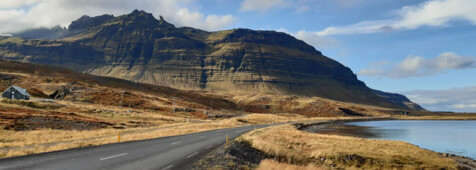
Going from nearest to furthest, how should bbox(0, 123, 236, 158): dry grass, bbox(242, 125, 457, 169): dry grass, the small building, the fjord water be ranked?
bbox(0, 123, 236, 158): dry grass, bbox(242, 125, 457, 169): dry grass, the fjord water, the small building

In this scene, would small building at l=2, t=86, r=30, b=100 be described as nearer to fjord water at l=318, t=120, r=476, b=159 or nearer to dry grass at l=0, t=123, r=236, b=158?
dry grass at l=0, t=123, r=236, b=158

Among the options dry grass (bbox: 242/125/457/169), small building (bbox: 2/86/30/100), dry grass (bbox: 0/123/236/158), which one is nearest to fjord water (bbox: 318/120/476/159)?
dry grass (bbox: 242/125/457/169)

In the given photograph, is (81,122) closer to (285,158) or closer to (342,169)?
(285,158)

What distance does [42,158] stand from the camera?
17.3 m

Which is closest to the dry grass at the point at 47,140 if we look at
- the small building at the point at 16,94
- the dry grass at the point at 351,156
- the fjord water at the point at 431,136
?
the dry grass at the point at 351,156

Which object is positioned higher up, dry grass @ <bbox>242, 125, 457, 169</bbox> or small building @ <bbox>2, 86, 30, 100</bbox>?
small building @ <bbox>2, 86, 30, 100</bbox>

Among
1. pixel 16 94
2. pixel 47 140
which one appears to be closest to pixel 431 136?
pixel 47 140

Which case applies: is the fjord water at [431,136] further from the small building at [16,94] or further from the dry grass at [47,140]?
the small building at [16,94]

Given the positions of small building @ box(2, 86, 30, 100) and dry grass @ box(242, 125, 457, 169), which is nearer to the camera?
dry grass @ box(242, 125, 457, 169)

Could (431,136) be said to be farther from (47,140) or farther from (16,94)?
(16,94)

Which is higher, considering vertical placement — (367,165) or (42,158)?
(42,158)

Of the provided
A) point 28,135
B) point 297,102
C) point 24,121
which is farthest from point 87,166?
point 297,102

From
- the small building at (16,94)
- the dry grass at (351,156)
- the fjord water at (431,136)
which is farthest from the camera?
the small building at (16,94)

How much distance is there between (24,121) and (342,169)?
41.3 metres
